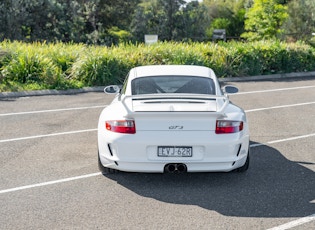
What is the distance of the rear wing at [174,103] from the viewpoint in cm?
650

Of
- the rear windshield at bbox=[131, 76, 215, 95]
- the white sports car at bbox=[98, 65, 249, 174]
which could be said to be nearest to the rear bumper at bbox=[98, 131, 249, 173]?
the white sports car at bbox=[98, 65, 249, 174]

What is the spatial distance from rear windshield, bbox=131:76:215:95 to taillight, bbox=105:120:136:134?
998 millimetres

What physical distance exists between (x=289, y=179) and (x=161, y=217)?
2.30 metres

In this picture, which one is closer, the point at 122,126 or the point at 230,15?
the point at 122,126

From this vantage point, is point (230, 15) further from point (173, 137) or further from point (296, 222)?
point (296, 222)

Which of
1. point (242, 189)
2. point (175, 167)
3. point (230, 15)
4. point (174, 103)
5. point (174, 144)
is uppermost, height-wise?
point (174, 103)

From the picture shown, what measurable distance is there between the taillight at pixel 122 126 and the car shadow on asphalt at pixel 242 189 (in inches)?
30.7

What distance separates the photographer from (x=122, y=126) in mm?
6500

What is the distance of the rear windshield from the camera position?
749 centimetres

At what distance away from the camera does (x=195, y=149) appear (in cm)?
641

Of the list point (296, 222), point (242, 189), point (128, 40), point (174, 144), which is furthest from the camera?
point (128, 40)

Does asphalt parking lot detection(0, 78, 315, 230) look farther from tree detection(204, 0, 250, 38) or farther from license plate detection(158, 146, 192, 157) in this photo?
tree detection(204, 0, 250, 38)

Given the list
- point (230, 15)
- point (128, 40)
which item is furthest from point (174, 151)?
point (230, 15)

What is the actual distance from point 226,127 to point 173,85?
56.4 inches
